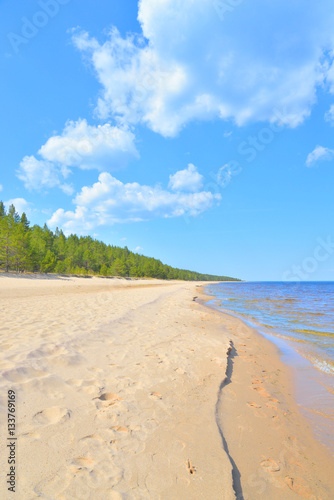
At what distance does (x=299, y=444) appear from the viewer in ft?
11.2

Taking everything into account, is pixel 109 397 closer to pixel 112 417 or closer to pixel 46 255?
pixel 112 417

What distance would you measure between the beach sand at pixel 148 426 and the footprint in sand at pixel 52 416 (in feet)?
0.04

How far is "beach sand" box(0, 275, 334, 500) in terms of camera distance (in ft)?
7.36

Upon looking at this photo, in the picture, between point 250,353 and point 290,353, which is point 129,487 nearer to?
point 250,353

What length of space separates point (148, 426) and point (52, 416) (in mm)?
1287

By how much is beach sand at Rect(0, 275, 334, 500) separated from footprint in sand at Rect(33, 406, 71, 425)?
0.01 metres

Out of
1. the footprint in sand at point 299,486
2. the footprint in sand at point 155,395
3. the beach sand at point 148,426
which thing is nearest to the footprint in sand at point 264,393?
the beach sand at point 148,426

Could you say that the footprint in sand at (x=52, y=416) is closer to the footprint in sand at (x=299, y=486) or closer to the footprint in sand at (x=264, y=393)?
the footprint in sand at (x=299, y=486)

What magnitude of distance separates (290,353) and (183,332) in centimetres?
391

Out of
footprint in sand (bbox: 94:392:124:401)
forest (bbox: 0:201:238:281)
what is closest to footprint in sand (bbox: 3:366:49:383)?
footprint in sand (bbox: 94:392:124:401)

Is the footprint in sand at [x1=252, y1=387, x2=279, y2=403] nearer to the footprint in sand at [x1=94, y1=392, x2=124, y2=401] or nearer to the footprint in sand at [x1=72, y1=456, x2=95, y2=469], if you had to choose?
the footprint in sand at [x1=94, y1=392, x2=124, y2=401]

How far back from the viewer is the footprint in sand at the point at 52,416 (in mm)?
2969

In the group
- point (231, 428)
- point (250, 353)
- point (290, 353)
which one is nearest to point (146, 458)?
point (231, 428)

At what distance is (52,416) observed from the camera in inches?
121
